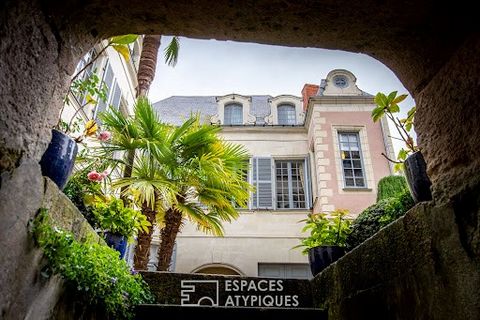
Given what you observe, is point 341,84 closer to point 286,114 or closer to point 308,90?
point 308,90

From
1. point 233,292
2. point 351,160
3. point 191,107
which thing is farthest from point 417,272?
point 191,107

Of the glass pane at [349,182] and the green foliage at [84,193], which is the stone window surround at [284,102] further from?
the green foliage at [84,193]

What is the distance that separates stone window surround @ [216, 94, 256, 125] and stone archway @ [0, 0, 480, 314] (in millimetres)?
11293

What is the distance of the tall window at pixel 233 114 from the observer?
44.3ft

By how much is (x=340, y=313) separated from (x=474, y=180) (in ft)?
5.98

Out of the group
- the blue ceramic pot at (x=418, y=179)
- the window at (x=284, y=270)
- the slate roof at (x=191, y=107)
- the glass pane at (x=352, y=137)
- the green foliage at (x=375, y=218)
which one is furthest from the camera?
the slate roof at (x=191, y=107)

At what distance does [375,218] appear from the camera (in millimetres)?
3666

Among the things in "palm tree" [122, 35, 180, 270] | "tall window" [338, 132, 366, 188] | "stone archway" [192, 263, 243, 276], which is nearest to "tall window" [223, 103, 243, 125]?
"tall window" [338, 132, 366, 188]

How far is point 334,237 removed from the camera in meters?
4.25

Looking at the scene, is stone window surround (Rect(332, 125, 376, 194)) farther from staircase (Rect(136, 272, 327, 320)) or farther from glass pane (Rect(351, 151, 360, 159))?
staircase (Rect(136, 272, 327, 320))

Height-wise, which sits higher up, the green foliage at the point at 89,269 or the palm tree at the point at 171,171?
the palm tree at the point at 171,171

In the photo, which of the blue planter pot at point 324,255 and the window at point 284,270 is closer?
the blue planter pot at point 324,255

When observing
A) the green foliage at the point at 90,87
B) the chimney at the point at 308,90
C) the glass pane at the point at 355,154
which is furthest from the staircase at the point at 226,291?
the chimney at the point at 308,90

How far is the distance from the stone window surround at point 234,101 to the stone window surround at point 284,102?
0.63 m
